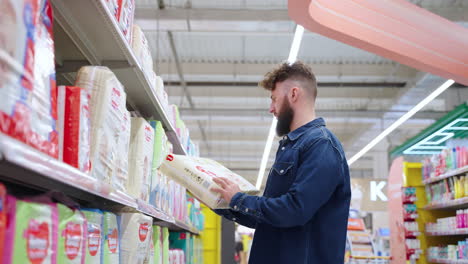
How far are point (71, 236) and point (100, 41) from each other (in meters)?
0.97

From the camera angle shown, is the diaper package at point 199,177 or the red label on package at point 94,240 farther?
the diaper package at point 199,177

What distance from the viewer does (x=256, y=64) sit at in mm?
11570

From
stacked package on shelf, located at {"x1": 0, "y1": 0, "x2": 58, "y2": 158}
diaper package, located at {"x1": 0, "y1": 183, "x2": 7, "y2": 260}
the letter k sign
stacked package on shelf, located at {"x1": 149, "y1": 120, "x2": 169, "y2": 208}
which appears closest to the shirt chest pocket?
stacked package on shelf, located at {"x1": 149, "y1": 120, "x2": 169, "y2": 208}

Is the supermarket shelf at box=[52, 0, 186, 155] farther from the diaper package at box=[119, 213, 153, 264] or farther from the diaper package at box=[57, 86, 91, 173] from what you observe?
the diaper package at box=[119, 213, 153, 264]

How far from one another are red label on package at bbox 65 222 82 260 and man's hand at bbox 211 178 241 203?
2.82 feet

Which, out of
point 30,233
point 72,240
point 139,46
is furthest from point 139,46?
point 30,233

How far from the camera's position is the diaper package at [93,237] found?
163cm

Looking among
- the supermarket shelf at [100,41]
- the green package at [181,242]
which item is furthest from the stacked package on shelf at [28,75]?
the green package at [181,242]

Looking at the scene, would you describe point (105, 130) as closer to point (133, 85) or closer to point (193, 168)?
point (193, 168)

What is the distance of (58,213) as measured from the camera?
1361 millimetres

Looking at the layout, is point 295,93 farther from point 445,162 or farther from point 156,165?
point 445,162

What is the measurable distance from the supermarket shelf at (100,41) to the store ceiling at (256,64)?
4.66m

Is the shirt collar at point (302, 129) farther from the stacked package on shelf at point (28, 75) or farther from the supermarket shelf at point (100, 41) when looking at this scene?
the stacked package on shelf at point (28, 75)

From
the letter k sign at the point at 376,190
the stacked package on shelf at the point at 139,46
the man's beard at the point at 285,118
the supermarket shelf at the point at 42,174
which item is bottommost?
the supermarket shelf at the point at 42,174
